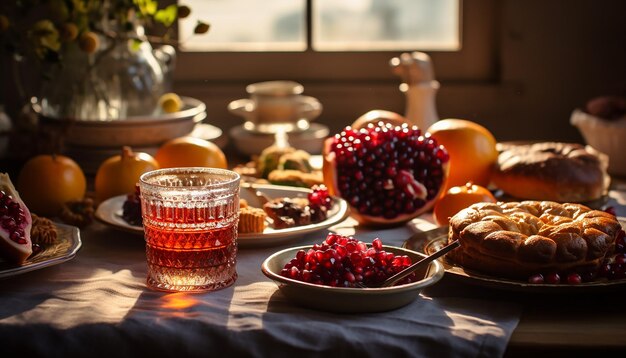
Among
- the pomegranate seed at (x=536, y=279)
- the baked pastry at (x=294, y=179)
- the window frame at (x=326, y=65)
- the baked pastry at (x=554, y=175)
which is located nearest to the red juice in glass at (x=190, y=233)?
the pomegranate seed at (x=536, y=279)

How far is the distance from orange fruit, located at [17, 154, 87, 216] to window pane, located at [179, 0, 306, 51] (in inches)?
44.9

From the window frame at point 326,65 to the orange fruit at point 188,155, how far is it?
38.3 inches

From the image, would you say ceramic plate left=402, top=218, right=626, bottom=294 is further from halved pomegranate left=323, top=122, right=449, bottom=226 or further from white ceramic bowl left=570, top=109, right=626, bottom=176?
white ceramic bowl left=570, top=109, right=626, bottom=176

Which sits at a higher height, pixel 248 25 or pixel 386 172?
pixel 248 25

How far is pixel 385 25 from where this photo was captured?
9.53ft

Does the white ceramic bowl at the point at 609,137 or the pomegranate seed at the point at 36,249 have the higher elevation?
the white ceramic bowl at the point at 609,137

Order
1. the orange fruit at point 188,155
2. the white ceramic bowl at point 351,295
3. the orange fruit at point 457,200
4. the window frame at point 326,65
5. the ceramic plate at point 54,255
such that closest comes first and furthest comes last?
the white ceramic bowl at point 351,295 → the ceramic plate at point 54,255 → the orange fruit at point 457,200 → the orange fruit at point 188,155 → the window frame at point 326,65

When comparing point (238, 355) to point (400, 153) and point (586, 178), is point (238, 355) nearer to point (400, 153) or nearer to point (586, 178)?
point (400, 153)

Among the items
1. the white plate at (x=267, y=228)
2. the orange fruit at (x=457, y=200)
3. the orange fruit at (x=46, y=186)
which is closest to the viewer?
the white plate at (x=267, y=228)

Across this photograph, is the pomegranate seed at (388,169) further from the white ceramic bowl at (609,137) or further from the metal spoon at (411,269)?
the white ceramic bowl at (609,137)

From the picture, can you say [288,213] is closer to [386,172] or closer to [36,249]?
[386,172]

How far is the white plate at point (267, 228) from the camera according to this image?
155cm

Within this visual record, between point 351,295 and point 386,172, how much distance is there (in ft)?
1.70

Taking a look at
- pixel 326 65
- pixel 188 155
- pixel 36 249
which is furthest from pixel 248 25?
pixel 36 249
